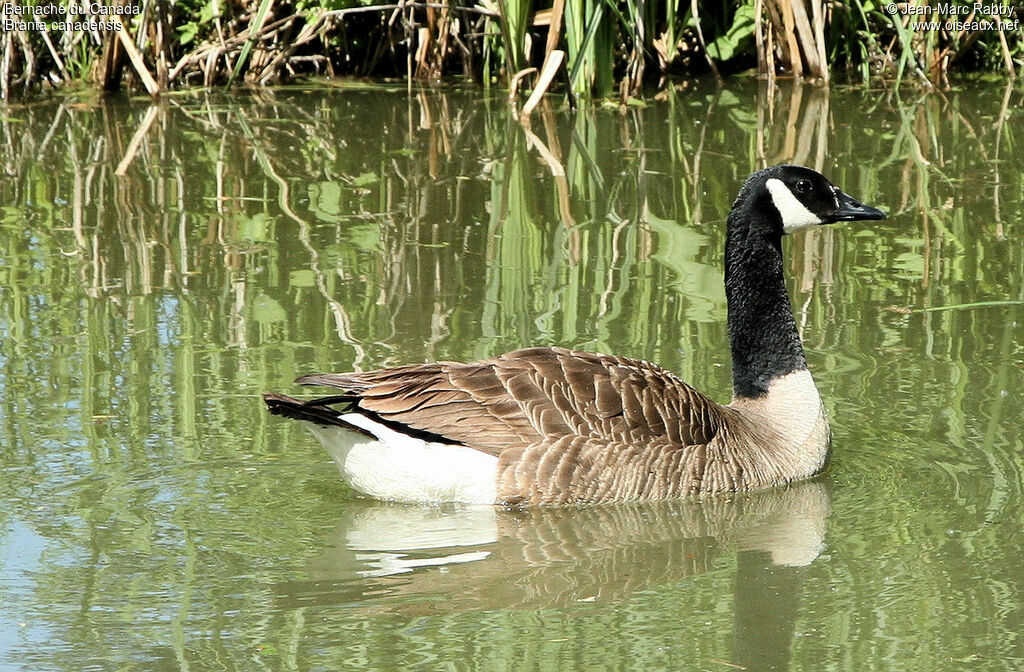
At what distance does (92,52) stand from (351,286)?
24.4 feet

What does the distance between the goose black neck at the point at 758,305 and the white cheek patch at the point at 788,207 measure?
3.1 inches

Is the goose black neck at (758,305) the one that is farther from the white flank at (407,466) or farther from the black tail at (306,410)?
the black tail at (306,410)

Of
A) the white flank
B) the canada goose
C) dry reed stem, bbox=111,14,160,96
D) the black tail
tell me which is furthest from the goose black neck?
dry reed stem, bbox=111,14,160,96

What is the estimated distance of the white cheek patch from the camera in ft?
21.3

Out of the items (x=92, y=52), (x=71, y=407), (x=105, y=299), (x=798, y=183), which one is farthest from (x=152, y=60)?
(x=798, y=183)

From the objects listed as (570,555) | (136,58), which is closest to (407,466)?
(570,555)

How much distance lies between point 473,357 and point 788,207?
1.78m

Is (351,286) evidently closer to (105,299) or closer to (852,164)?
(105,299)

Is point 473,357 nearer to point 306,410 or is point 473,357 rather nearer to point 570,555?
point 306,410

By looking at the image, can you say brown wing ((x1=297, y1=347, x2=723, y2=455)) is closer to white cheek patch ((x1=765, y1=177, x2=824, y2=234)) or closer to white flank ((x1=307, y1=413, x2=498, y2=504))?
white flank ((x1=307, y1=413, x2=498, y2=504))

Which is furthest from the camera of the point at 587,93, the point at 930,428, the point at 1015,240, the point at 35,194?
the point at 587,93

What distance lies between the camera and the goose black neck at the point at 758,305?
21.4 feet

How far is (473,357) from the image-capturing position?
24.0ft

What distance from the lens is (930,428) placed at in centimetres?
643
